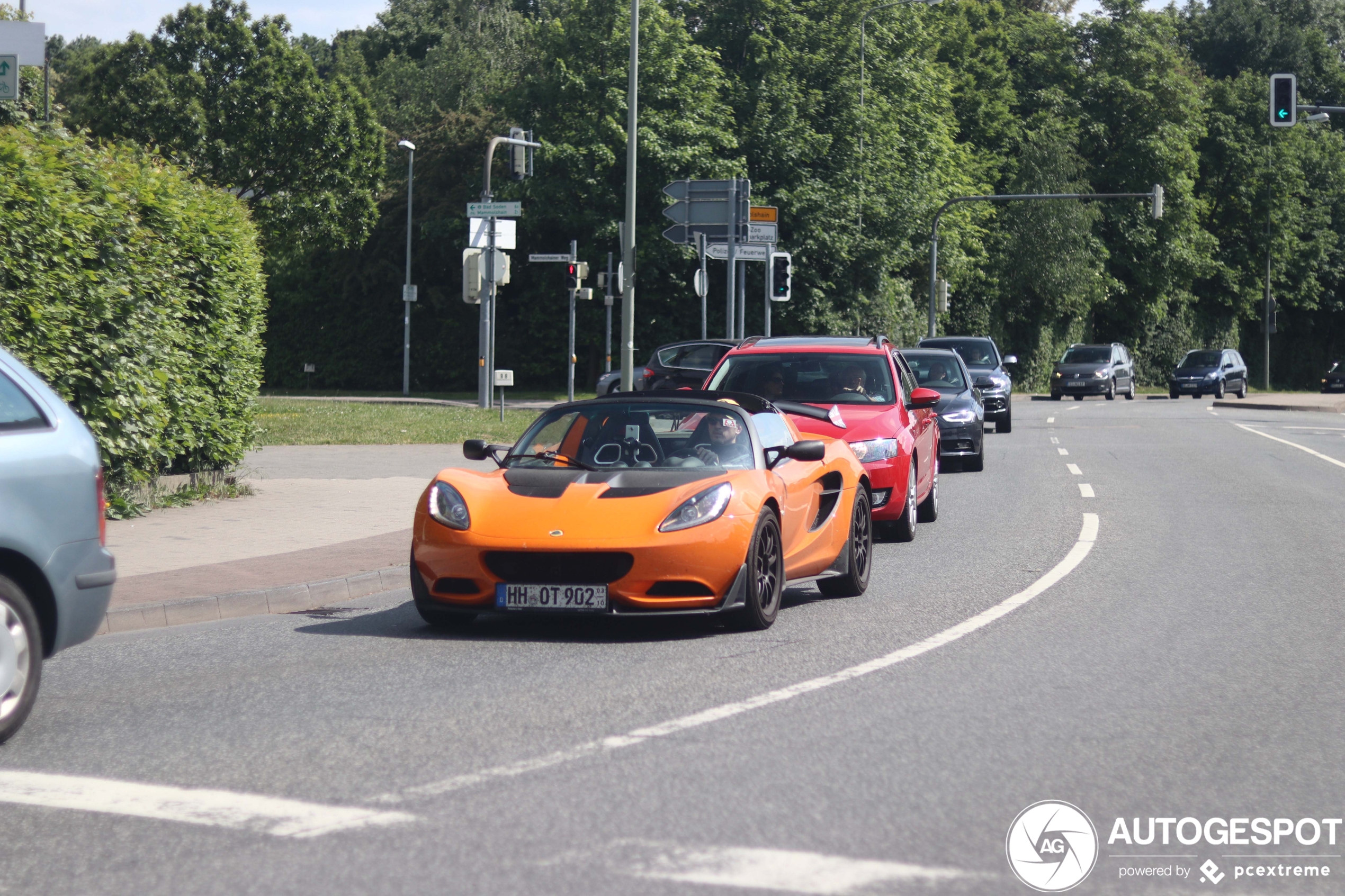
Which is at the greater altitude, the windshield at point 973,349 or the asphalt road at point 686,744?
the windshield at point 973,349

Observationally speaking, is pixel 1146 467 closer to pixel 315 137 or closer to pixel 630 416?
pixel 630 416

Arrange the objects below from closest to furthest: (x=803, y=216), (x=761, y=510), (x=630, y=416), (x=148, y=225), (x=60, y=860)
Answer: (x=60, y=860)
(x=761, y=510)
(x=630, y=416)
(x=148, y=225)
(x=803, y=216)

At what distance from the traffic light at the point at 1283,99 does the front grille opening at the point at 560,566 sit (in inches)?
904

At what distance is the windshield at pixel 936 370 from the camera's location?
70.4 feet

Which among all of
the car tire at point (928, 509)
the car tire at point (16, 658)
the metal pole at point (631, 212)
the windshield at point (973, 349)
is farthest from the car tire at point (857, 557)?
the windshield at point (973, 349)

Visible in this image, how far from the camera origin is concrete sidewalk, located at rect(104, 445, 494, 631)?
9.12m

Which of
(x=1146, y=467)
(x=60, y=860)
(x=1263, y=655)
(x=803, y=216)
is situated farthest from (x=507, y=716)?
(x=803, y=216)

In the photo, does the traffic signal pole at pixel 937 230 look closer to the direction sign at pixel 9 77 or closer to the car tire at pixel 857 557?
the car tire at pixel 857 557

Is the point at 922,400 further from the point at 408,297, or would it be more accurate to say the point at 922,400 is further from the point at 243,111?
the point at 408,297

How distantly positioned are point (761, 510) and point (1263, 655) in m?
2.64

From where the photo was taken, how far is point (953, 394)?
2095cm

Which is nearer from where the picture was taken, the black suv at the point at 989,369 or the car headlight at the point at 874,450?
the car headlight at the point at 874,450

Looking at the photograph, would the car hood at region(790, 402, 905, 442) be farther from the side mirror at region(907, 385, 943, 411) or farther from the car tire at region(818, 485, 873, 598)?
the car tire at region(818, 485, 873, 598)

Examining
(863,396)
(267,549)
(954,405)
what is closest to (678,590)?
(267,549)
